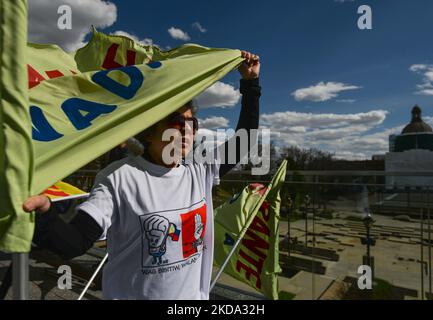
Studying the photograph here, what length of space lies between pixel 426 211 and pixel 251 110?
2851 mm

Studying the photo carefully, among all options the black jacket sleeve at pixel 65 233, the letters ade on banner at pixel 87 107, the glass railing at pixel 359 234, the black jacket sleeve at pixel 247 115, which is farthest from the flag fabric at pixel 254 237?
the black jacket sleeve at pixel 65 233

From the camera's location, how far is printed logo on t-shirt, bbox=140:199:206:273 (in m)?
1.47

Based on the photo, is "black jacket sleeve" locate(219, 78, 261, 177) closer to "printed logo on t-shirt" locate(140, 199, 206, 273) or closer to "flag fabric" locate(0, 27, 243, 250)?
"flag fabric" locate(0, 27, 243, 250)

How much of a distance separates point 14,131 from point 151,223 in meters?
0.67

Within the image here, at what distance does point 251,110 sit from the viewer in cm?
203

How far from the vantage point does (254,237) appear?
3.80m

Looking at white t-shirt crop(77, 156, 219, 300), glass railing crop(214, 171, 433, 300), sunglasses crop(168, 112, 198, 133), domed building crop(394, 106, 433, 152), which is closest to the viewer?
white t-shirt crop(77, 156, 219, 300)

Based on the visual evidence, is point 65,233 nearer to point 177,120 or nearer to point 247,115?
point 177,120

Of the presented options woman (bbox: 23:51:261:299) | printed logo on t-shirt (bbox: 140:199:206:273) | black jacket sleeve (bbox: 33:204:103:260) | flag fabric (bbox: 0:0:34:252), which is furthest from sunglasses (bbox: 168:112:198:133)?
flag fabric (bbox: 0:0:34:252)

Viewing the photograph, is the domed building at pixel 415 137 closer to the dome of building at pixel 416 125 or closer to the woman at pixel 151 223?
the dome of building at pixel 416 125

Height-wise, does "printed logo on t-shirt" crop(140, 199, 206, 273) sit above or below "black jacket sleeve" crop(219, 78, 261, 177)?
below

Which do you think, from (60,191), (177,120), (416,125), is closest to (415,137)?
(416,125)
